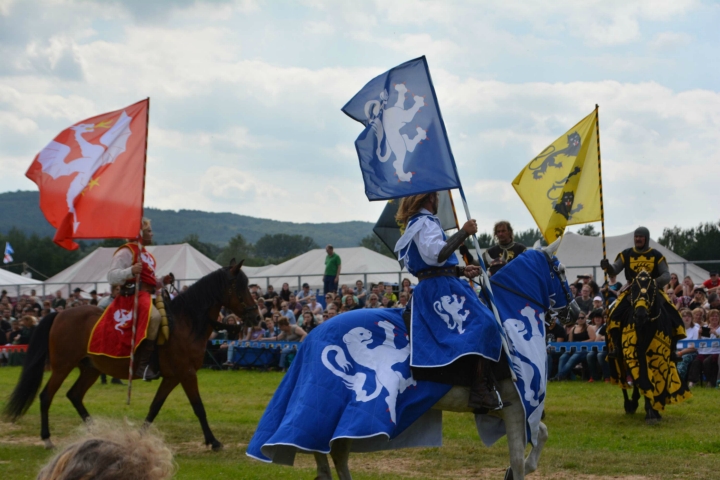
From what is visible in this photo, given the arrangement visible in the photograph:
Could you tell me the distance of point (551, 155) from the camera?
394 inches

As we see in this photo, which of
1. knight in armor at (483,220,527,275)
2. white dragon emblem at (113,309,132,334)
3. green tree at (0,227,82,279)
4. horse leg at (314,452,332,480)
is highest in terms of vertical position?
green tree at (0,227,82,279)

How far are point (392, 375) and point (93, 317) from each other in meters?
5.33

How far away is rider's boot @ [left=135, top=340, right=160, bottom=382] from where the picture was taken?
363 inches

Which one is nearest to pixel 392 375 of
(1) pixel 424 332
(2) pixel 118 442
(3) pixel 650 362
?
(1) pixel 424 332

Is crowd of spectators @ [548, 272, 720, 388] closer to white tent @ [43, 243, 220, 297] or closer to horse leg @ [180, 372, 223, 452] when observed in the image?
horse leg @ [180, 372, 223, 452]

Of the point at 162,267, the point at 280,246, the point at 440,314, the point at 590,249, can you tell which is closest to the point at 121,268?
the point at 440,314

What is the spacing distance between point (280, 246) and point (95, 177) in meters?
130

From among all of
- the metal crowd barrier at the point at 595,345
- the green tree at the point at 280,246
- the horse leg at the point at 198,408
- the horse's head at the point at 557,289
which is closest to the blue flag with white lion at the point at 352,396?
the horse's head at the point at 557,289

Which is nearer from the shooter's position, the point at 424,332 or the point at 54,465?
the point at 54,465

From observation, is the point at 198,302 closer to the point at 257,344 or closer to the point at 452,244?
the point at 452,244

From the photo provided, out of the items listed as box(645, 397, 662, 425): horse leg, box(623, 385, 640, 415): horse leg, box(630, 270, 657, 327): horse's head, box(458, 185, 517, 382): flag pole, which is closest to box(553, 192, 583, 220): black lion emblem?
box(630, 270, 657, 327): horse's head

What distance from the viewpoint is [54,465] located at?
180 cm

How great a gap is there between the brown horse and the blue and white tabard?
4.12 meters

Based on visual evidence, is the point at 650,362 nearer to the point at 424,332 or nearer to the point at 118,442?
the point at 424,332
